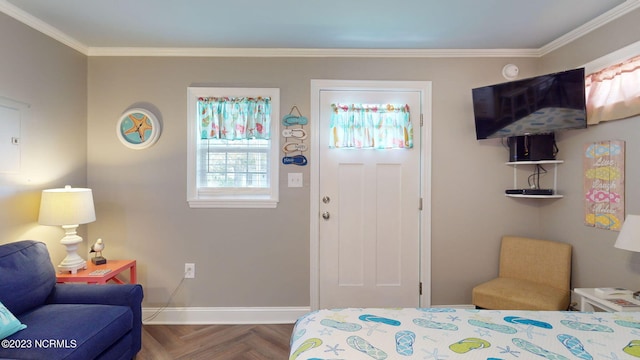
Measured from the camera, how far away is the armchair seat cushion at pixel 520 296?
6.95ft

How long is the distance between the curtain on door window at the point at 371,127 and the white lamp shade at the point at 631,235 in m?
1.45

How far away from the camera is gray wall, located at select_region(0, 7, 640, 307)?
267 centimetres

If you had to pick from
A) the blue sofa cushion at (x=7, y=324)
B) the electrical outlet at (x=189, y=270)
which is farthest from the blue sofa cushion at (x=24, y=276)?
the electrical outlet at (x=189, y=270)

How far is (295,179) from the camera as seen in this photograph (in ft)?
8.79

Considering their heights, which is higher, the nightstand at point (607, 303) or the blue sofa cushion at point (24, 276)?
the blue sofa cushion at point (24, 276)

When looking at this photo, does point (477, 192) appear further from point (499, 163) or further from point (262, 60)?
point (262, 60)

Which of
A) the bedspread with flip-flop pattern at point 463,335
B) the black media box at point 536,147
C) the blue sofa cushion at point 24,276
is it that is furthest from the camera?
the black media box at point 536,147

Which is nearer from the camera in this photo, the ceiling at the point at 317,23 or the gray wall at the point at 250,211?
the ceiling at the point at 317,23

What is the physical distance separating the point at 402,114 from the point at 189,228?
2.10m

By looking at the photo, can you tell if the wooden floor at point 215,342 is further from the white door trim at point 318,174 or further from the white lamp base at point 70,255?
the white lamp base at point 70,255

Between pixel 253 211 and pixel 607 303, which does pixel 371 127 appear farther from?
pixel 607 303

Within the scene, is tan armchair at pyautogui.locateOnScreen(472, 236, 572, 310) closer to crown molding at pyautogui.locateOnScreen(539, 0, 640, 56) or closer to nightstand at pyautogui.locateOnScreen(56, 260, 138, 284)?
crown molding at pyautogui.locateOnScreen(539, 0, 640, 56)

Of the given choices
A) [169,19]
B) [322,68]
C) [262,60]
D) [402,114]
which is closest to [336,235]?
[402,114]

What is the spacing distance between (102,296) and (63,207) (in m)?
0.70
